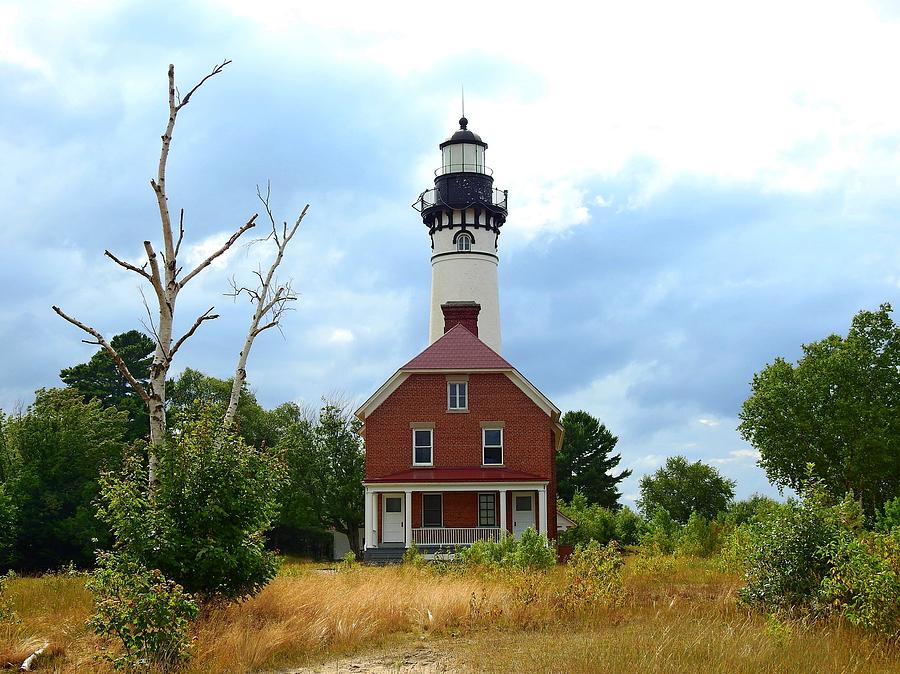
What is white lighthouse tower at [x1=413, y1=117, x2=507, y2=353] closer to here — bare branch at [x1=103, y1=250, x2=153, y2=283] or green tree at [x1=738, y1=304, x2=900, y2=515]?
green tree at [x1=738, y1=304, x2=900, y2=515]

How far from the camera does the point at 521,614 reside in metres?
13.6

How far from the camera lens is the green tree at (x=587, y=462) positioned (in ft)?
206

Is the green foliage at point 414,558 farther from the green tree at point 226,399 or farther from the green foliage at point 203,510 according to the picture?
the green tree at point 226,399

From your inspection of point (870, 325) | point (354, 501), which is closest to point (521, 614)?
point (870, 325)

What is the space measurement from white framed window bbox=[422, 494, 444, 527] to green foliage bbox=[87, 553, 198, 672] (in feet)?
78.4

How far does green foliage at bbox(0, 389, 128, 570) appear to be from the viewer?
38.2m

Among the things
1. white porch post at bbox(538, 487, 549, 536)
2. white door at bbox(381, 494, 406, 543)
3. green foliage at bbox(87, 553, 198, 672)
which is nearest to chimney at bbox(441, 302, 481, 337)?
white door at bbox(381, 494, 406, 543)

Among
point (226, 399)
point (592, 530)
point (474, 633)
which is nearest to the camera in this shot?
point (474, 633)

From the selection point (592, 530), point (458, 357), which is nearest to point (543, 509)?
point (458, 357)

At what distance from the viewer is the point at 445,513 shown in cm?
3469

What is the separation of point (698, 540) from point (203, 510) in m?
21.7

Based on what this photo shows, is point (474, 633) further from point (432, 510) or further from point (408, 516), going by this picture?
point (432, 510)

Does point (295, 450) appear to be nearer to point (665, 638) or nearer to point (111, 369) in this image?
point (111, 369)

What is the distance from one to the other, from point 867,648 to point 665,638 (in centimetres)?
248
